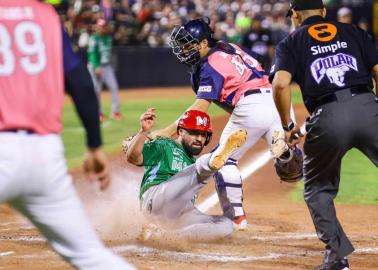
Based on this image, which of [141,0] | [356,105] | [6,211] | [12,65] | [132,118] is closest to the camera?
[12,65]

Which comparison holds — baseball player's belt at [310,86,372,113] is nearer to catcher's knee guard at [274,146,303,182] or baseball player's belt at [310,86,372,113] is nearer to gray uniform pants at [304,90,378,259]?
gray uniform pants at [304,90,378,259]

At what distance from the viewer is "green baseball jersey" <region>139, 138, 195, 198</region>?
22.9 ft

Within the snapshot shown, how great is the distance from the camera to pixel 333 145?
5633 mm

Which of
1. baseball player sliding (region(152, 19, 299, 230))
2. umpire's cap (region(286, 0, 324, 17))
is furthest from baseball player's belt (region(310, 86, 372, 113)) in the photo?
Result: baseball player sliding (region(152, 19, 299, 230))

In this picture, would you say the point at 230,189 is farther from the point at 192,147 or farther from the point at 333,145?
the point at 333,145

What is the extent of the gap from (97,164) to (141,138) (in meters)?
2.32

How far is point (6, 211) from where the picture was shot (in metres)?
8.59

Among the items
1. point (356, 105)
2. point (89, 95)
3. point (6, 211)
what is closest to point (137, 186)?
point (6, 211)

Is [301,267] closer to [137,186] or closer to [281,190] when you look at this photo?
[137,186]

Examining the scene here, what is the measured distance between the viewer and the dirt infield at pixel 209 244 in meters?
6.23

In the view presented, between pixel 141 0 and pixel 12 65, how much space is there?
2559 centimetres

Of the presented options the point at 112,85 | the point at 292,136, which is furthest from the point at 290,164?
the point at 112,85

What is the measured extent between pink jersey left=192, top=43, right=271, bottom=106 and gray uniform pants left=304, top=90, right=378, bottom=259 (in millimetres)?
1666

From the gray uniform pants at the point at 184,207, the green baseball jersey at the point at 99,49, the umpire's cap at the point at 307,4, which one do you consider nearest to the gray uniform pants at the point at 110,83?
the green baseball jersey at the point at 99,49
